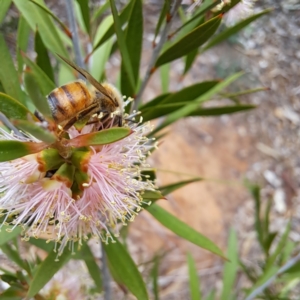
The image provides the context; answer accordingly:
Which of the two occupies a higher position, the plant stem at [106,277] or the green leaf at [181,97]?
the green leaf at [181,97]

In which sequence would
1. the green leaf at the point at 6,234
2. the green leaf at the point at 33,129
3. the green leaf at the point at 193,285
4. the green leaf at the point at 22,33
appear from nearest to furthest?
the green leaf at the point at 33,129 → the green leaf at the point at 6,234 → the green leaf at the point at 22,33 → the green leaf at the point at 193,285

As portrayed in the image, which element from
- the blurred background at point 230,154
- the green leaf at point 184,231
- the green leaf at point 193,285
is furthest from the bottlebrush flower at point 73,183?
the blurred background at point 230,154

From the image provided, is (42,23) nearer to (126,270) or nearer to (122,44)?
(122,44)

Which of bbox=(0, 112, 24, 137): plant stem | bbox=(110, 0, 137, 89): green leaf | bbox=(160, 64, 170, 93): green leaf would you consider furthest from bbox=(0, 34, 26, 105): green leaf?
bbox=(160, 64, 170, 93): green leaf

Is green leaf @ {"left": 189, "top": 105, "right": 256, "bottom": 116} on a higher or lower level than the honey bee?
lower

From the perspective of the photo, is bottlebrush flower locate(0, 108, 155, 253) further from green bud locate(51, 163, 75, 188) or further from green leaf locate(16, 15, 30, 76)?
green leaf locate(16, 15, 30, 76)

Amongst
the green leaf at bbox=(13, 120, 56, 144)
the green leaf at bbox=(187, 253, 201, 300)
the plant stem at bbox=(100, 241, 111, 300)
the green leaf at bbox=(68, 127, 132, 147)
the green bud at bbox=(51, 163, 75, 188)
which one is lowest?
the green leaf at bbox=(187, 253, 201, 300)

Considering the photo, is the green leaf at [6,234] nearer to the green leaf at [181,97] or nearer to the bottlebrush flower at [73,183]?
the bottlebrush flower at [73,183]
